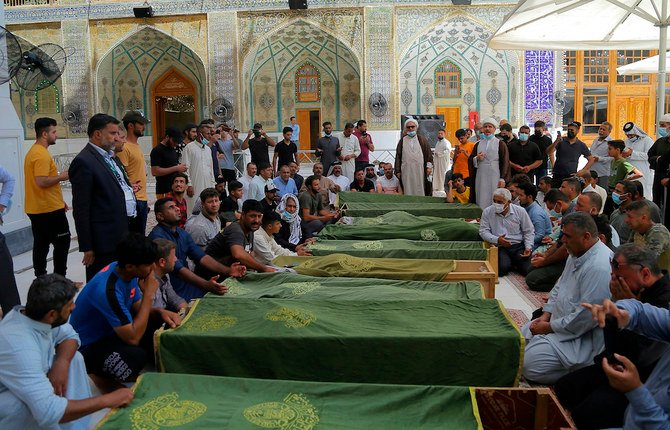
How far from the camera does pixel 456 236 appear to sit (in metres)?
6.54

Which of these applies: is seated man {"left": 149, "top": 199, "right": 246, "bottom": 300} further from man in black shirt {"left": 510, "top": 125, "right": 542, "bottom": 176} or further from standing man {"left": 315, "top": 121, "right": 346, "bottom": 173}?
standing man {"left": 315, "top": 121, "right": 346, "bottom": 173}

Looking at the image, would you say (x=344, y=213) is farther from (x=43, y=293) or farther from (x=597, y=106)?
(x=597, y=106)

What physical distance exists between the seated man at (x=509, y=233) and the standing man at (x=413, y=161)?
3.25 metres

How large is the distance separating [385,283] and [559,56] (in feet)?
44.1

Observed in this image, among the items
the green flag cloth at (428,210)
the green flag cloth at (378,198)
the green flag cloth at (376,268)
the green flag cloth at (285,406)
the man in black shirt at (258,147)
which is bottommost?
the green flag cloth at (285,406)

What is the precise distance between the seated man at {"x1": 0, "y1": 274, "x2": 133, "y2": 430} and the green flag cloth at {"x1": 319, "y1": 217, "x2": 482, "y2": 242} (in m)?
4.07

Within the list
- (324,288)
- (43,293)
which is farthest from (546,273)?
(43,293)

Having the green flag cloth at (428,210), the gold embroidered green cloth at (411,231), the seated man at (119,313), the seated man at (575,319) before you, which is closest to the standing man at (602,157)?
the green flag cloth at (428,210)

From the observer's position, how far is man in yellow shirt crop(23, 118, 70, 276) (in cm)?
502

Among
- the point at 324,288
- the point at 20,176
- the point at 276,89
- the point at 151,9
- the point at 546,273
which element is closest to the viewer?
the point at 324,288

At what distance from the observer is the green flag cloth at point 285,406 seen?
256cm

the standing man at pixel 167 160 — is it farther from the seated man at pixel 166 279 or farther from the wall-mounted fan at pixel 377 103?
the wall-mounted fan at pixel 377 103

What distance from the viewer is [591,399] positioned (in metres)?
2.80

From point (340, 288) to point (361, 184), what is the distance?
205 inches
